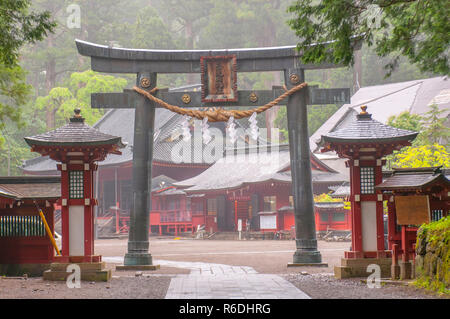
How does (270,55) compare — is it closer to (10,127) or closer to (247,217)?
(247,217)

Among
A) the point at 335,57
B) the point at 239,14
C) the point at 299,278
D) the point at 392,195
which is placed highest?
the point at 239,14

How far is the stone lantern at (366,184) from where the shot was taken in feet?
52.5

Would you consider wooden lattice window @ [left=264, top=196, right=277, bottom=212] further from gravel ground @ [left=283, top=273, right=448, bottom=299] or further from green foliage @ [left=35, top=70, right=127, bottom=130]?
gravel ground @ [left=283, top=273, right=448, bottom=299]

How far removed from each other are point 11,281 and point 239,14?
46532 millimetres

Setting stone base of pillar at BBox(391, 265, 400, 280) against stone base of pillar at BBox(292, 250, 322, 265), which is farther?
stone base of pillar at BBox(292, 250, 322, 265)

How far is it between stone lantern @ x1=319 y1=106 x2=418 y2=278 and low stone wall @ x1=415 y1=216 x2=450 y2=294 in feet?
8.93

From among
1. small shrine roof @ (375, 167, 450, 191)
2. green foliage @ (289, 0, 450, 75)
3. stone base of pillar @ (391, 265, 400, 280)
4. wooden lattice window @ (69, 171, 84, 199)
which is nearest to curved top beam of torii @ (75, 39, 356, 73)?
wooden lattice window @ (69, 171, 84, 199)

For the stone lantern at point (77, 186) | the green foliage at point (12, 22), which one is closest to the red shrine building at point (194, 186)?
the stone lantern at point (77, 186)

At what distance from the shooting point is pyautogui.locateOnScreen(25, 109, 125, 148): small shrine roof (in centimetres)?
1603

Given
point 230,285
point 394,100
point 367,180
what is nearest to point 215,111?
point 367,180

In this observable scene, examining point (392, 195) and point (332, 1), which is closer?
point (332, 1)

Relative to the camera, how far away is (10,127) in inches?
2203

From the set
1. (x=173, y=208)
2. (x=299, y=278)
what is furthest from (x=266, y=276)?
(x=173, y=208)

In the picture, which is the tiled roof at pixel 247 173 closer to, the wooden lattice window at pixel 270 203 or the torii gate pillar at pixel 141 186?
the wooden lattice window at pixel 270 203
